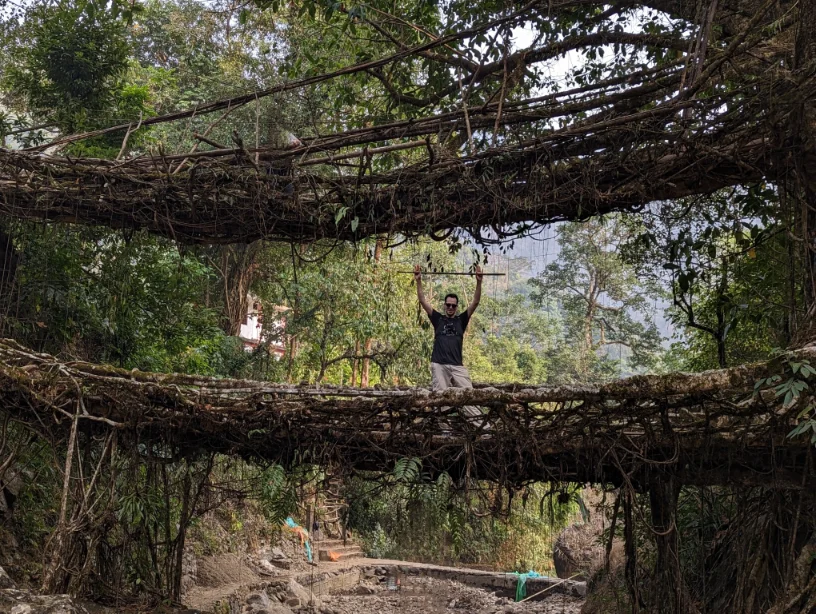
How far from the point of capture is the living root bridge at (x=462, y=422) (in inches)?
180

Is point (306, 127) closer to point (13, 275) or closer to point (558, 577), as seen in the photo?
point (13, 275)

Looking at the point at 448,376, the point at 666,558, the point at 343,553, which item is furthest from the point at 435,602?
the point at 666,558

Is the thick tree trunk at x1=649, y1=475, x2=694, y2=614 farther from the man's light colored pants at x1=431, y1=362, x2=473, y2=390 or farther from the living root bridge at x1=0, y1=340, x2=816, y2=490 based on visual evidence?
the man's light colored pants at x1=431, y1=362, x2=473, y2=390

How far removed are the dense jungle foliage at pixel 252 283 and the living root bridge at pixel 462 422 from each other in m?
0.25

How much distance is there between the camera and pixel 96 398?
6.18 meters

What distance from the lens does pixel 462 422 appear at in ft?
17.6

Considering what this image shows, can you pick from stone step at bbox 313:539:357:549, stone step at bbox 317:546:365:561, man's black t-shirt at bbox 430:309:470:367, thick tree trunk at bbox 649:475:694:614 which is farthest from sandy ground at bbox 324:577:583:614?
thick tree trunk at bbox 649:475:694:614

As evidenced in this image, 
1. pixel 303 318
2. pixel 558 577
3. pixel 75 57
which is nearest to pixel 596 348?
pixel 558 577

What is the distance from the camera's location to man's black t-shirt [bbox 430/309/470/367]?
21.4 ft

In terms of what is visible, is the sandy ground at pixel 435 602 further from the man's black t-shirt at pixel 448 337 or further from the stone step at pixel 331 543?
the man's black t-shirt at pixel 448 337

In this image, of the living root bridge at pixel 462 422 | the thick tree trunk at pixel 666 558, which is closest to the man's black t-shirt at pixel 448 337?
the living root bridge at pixel 462 422

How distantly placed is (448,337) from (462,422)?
4.26 feet

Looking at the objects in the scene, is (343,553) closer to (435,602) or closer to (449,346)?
(435,602)

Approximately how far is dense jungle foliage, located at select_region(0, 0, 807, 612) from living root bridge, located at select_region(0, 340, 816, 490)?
25 centimetres
